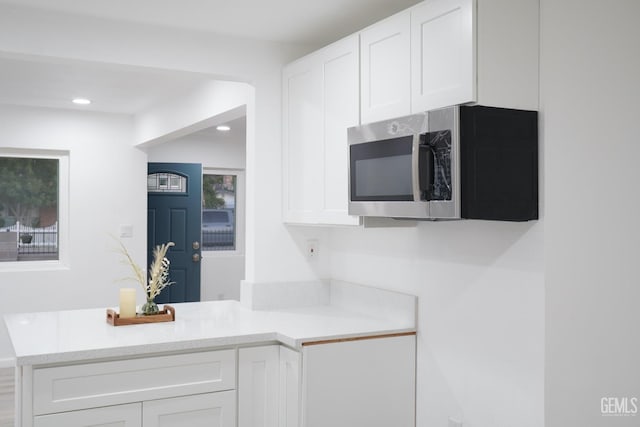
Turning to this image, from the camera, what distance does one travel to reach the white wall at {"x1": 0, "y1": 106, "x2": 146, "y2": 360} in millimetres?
5434

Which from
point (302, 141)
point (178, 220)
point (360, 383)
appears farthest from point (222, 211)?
point (360, 383)

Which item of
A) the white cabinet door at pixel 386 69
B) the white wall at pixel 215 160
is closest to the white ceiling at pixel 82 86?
the white wall at pixel 215 160

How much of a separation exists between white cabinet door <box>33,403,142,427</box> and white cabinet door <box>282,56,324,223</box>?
1.19 meters

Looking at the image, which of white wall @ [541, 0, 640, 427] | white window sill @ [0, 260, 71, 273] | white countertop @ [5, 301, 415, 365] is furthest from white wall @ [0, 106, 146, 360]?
white wall @ [541, 0, 640, 427]

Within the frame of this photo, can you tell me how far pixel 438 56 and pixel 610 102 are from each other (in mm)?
596

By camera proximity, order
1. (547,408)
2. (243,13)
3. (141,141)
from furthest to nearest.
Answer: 1. (141,141)
2. (243,13)
3. (547,408)

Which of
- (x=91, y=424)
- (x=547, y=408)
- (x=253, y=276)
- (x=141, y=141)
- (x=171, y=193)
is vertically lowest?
(x=91, y=424)

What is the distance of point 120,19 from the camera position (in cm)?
296

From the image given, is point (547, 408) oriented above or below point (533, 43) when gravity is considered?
below

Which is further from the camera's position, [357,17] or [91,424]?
[357,17]

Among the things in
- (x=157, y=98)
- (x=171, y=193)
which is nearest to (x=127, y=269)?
(x=171, y=193)

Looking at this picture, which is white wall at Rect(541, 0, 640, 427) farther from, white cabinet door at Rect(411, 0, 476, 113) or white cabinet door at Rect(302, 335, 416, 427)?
white cabinet door at Rect(302, 335, 416, 427)

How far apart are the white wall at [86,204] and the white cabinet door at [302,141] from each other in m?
3.04

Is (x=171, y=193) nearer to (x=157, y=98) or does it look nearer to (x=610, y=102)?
(x=157, y=98)
